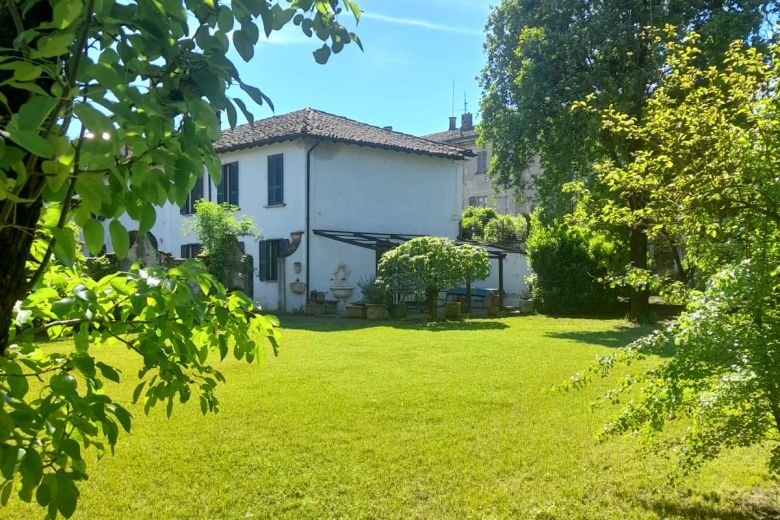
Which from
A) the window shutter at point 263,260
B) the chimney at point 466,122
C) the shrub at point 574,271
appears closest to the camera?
the shrub at point 574,271

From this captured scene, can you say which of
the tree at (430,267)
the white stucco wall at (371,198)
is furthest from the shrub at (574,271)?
the white stucco wall at (371,198)

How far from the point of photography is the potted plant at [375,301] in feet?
55.9

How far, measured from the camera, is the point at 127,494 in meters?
4.26

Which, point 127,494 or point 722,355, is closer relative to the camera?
point 722,355

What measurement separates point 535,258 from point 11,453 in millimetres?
19562

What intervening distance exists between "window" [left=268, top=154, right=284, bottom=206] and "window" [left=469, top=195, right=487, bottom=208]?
20.8 m

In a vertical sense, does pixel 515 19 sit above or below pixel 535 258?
above

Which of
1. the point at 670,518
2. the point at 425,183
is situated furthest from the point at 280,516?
the point at 425,183

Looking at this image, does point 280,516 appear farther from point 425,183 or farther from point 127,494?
point 425,183

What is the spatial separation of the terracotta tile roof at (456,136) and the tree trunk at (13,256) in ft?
127

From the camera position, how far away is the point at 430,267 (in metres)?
16.7

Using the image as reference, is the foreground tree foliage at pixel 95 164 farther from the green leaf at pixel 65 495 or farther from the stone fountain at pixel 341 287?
the stone fountain at pixel 341 287

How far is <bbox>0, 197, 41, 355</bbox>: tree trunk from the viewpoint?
1475 millimetres

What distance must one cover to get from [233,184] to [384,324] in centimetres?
1046
